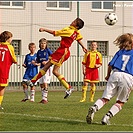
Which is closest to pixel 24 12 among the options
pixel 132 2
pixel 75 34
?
pixel 132 2

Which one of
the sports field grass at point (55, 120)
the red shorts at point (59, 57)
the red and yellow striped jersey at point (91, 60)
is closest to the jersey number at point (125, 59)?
the sports field grass at point (55, 120)

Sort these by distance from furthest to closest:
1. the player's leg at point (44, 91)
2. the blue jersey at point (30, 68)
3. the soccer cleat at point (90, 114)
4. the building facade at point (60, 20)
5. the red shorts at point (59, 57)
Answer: the building facade at point (60, 20) → the blue jersey at point (30, 68) → the player's leg at point (44, 91) → the red shorts at point (59, 57) → the soccer cleat at point (90, 114)

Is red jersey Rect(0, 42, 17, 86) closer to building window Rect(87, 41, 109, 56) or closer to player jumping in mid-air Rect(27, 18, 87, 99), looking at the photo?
player jumping in mid-air Rect(27, 18, 87, 99)

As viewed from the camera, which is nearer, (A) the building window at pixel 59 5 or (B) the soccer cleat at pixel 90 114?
(B) the soccer cleat at pixel 90 114

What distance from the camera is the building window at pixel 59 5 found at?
36.8 m

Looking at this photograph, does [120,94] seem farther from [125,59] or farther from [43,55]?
[43,55]

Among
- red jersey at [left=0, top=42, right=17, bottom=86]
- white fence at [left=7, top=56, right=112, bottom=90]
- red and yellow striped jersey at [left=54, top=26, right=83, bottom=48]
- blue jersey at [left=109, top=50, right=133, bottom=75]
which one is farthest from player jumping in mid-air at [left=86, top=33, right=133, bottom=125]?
white fence at [left=7, top=56, right=112, bottom=90]

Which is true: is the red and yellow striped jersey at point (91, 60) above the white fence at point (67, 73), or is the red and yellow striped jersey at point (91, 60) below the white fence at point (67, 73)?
above

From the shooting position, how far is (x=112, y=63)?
11.1 metres

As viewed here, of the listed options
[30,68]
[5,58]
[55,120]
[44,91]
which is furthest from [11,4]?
[55,120]

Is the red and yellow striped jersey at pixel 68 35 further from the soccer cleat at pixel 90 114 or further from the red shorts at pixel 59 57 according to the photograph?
the soccer cleat at pixel 90 114

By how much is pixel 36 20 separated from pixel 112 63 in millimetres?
25169

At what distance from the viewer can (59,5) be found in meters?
37.0

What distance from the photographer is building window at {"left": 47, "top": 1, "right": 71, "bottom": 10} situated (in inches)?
1447
